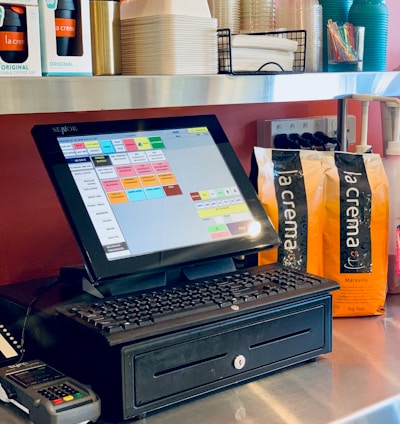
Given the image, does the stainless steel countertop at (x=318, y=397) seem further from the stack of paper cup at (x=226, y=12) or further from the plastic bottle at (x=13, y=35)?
the stack of paper cup at (x=226, y=12)

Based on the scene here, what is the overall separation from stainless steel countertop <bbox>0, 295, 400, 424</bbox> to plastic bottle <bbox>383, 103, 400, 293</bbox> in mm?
335

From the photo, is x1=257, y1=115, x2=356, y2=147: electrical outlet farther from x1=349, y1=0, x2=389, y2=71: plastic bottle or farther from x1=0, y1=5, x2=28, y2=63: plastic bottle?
x1=0, y1=5, x2=28, y2=63: plastic bottle

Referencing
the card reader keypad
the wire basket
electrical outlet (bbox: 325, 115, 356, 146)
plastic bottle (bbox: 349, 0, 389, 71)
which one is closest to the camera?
the card reader keypad

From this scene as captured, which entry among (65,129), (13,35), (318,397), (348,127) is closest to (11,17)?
(13,35)

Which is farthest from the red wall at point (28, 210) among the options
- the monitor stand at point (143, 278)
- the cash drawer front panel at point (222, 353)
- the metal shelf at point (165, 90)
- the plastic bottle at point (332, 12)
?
the cash drawer front panel at point (222, 353)

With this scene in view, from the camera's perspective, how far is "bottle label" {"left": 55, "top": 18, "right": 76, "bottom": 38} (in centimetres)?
131

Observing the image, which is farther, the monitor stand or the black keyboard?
the monitor stand

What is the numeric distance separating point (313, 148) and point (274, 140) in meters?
0.10

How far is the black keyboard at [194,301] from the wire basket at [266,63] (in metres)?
0.43

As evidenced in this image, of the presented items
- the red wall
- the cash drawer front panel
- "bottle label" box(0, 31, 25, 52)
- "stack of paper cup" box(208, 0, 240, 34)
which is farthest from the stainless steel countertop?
"stack of paper cup" box(208, 0, 240, 34)

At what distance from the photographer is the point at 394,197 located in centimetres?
176

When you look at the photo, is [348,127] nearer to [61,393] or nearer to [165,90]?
[165,90]

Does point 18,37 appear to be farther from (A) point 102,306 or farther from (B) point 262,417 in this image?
(B) point 262,417

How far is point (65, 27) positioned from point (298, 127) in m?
0.86
